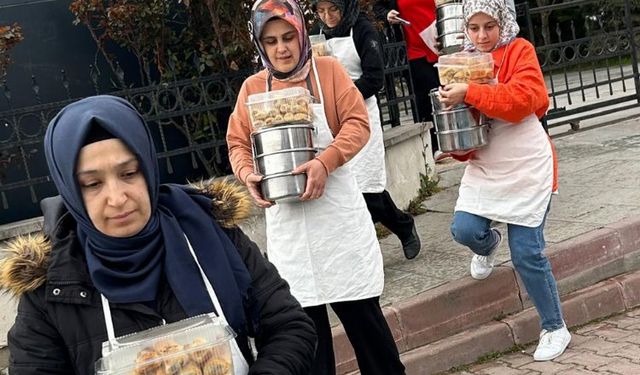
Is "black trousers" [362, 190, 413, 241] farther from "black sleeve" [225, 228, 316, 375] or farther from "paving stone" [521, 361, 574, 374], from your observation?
"black sleeve" [225, 228, 316, 375]

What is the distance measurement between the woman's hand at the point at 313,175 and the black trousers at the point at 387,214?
1857mm

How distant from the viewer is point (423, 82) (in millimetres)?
7770

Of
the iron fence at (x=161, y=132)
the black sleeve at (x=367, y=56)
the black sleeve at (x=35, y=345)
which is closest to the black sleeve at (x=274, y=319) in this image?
the black sleeve at (x=35, y=345)

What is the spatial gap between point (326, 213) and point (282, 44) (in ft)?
2.54

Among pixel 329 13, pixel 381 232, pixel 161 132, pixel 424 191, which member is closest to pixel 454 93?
pixel 329 13

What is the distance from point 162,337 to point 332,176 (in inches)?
68.2

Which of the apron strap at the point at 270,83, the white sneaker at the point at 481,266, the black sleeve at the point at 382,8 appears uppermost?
the black sleeve at the point at 382,8

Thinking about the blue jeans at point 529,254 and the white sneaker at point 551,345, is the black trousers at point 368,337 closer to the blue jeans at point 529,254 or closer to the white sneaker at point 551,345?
the blue jeans at point 529,254

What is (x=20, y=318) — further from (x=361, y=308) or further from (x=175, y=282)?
(x=361, y=308)

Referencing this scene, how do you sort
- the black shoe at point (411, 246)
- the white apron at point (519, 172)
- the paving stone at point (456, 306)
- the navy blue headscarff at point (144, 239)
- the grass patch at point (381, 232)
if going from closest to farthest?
the navy blue headscarff at point (144, 239), the white apron at point (519, 172), the paving stone at point (456, 306), the black shoe at point (411, 246), the grass patch at point (381, 232)

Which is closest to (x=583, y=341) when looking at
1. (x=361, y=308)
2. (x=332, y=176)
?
(x=361, y=308)

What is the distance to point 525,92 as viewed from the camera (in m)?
3.88

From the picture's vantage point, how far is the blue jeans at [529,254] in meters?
4.12

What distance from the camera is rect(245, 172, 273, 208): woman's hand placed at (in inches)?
135
